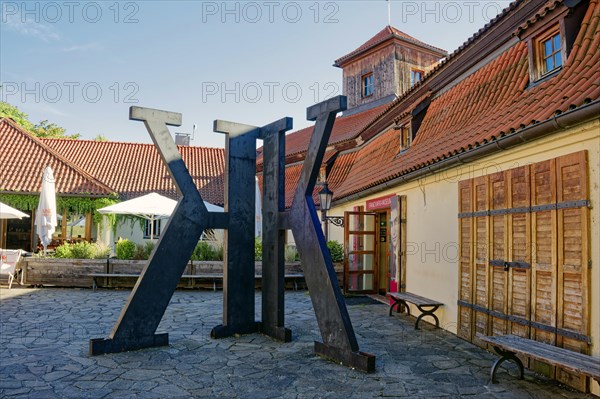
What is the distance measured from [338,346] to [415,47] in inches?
698

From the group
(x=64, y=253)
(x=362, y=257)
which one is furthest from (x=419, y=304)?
(x=64, y=253)

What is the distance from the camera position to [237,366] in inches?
199

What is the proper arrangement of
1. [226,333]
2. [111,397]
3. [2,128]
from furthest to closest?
[2,128]
[226,333]
[111,397]

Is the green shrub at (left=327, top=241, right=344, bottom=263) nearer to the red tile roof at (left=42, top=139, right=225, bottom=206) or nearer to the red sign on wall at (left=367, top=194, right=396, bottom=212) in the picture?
the red sign on wall at (left=367, top=194, right=396, bottom=212)

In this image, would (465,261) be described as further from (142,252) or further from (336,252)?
(142,252)

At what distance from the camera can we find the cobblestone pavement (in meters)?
4.25

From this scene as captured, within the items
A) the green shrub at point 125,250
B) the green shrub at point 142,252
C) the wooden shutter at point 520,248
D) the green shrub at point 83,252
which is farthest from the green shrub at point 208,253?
the wooden shutter at point 520,248

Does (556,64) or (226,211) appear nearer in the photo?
(556,64)

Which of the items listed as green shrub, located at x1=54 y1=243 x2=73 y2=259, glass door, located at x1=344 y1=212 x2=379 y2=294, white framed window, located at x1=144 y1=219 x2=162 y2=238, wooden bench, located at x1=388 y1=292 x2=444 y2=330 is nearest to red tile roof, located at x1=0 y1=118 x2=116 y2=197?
white framed window, located at x1=144 y1=219 x2=162 y2=238

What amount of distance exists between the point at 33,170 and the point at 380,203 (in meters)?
A: 13.3

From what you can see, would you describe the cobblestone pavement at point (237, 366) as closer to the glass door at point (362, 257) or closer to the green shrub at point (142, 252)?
the glass door at point (362, 257)

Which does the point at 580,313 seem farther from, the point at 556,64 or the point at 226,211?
the point at 226,211

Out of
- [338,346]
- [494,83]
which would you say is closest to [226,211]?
[338,346]

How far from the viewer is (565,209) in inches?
182
